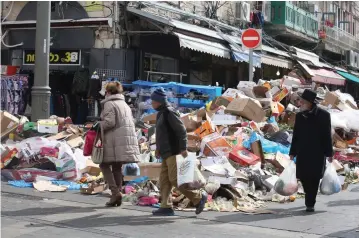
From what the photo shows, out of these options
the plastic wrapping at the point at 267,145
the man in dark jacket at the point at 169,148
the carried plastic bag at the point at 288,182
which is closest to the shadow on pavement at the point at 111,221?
the man in dark jacket at the point at 169,148

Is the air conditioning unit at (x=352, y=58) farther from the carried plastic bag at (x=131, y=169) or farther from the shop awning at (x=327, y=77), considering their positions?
the carried plastic bag at (x=131, y=169)

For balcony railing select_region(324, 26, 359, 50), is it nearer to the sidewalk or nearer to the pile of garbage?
the pile of garbage

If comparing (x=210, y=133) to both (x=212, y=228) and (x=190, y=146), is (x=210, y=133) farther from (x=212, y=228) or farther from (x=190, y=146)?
(x=212, y=228)

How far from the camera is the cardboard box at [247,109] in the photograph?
37.6 ft

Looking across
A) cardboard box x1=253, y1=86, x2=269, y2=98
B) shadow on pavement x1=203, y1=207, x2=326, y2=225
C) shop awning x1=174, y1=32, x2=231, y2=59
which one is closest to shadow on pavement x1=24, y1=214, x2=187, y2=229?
shadow on pavement x1=203, y1=207, x2=326, y2=225

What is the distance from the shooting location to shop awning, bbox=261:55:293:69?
1814 cm

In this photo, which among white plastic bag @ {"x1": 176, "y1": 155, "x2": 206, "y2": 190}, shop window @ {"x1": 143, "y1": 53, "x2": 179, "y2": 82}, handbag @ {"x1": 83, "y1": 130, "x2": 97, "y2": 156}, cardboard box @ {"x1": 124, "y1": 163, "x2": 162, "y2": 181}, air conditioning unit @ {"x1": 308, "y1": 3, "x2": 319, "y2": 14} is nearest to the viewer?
white plastic bag @ {"x1": 176, "y1": 155, "x2": 206, "y2": 190}

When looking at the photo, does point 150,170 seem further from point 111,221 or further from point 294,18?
point 294,18

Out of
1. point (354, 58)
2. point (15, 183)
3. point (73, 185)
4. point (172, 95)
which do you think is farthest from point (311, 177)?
point (354, 58)

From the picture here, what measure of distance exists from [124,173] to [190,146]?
210cm

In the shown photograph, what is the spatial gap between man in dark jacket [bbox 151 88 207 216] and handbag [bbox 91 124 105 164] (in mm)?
821

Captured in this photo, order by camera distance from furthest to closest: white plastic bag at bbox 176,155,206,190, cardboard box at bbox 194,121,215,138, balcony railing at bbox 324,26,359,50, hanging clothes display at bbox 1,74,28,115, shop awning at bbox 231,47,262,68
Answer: balcony railing at bbox 324,26,359,50
shop awning at bbox 231,47,262,68
hanging clothes display at bbox 1,74,28,115
cardboard box at bbox 194,121,215,138
white plastic bag at bbox 176,155,206,190

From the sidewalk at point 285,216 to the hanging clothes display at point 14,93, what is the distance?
6.97m

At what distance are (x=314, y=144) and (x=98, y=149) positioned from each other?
2.86 meters
